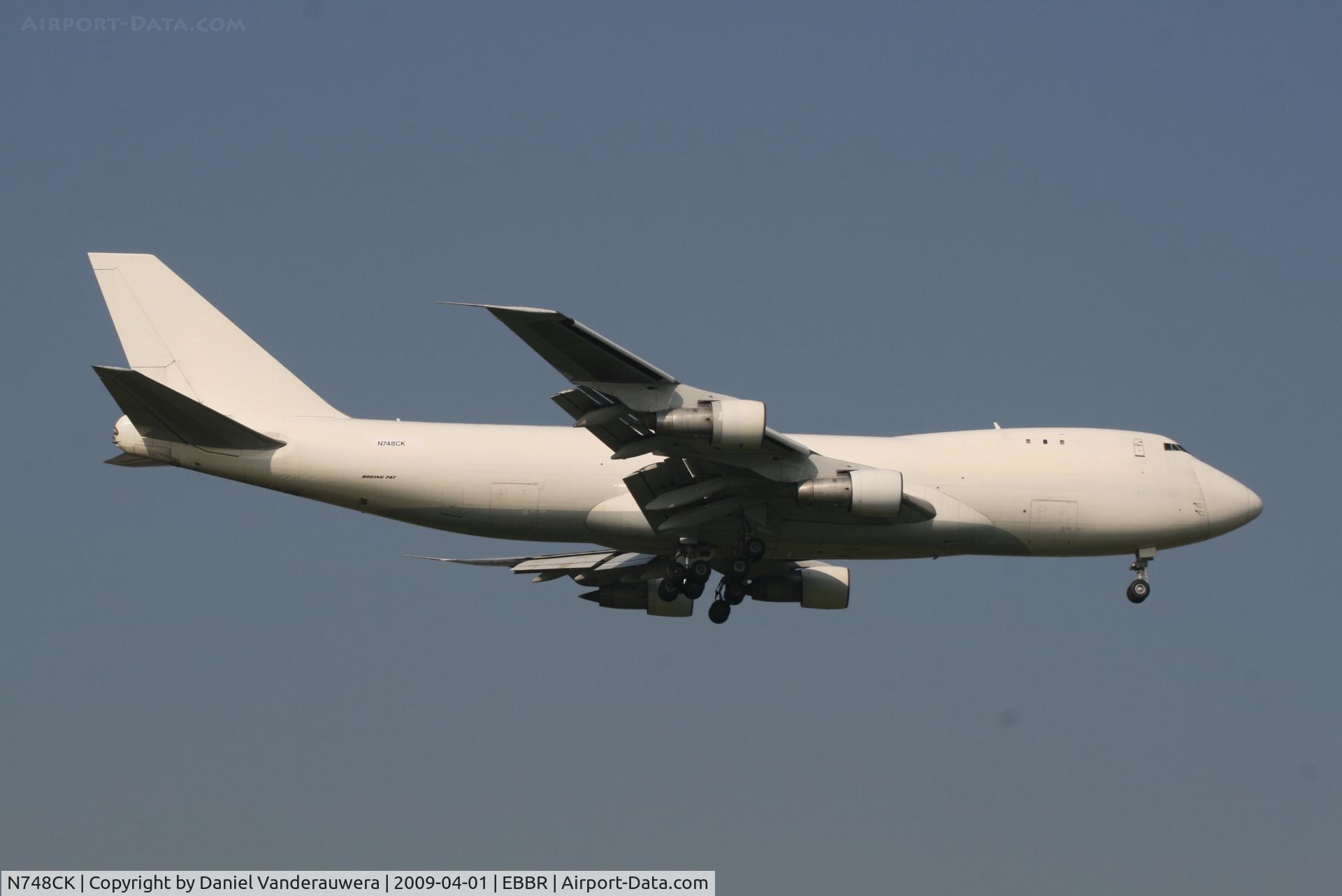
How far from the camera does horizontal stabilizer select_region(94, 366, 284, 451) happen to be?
1197 inches

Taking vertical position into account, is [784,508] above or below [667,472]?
below

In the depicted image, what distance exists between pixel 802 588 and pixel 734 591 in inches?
136

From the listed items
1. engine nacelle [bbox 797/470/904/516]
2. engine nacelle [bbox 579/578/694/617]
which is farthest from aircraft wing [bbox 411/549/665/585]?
engine nacelle [bbox 797/470/904/516]

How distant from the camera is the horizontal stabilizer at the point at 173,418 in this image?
3041 cm

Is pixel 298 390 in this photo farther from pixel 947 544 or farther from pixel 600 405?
pixel 947 544

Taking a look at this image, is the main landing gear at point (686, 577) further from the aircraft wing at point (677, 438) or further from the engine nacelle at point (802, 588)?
the engine nacelle at point (802, 588)

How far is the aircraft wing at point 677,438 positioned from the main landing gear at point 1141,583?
6003 mm

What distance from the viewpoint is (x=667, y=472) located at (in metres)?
31.7

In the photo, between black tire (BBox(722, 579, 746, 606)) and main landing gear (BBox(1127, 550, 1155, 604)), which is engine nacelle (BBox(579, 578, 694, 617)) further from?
main landing gear (BBox(1127, 550, 1155, 604))

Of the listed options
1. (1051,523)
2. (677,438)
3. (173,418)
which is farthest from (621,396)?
(1051,523)

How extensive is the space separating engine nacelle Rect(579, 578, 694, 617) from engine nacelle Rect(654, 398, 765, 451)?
28.5 ft

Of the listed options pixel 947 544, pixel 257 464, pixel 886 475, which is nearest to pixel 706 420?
pixel 886 475

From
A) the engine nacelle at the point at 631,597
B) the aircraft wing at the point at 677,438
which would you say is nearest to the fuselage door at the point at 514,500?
the aircraft wing at the point at 677,438

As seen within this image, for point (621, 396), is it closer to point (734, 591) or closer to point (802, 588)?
point (734, 591)
